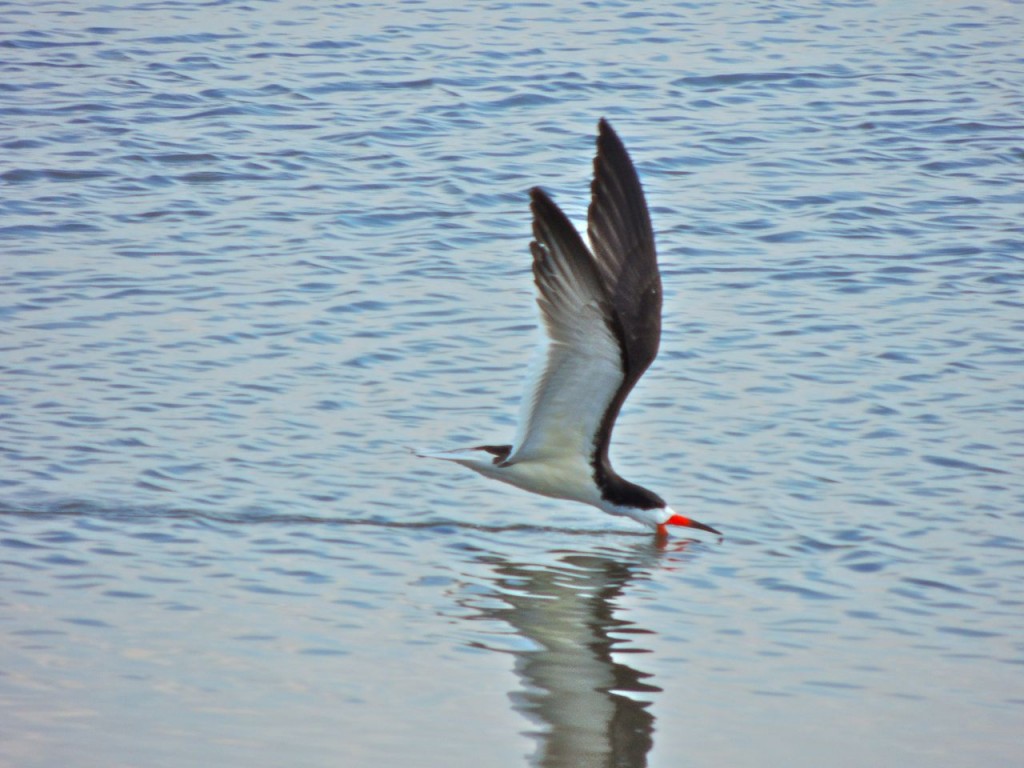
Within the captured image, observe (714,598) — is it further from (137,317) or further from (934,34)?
(934,34)

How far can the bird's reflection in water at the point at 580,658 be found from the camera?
16.8 ft

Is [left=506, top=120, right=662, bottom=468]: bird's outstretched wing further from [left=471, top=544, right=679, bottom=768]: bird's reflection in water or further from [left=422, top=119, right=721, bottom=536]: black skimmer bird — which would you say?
[left=471, top=544, right=679, bottom=768]: bird's reflection in water

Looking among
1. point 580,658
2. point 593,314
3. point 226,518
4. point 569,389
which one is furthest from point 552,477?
point 226,518

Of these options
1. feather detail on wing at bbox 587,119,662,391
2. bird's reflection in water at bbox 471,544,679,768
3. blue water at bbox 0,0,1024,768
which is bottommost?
bird's reflection in water at bbox 471,544,679,768

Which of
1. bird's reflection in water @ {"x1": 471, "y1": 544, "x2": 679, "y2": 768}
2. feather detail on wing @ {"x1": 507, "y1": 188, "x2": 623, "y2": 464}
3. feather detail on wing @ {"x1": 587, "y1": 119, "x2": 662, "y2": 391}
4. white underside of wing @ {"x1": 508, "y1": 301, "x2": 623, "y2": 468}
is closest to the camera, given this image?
bird's reflection in water @ {"x1": 471, "y1": 544, "x2": 679, "y2": 768}

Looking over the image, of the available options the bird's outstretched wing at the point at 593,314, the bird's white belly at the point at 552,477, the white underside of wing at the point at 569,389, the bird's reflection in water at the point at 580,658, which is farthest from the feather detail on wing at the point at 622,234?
the bird's reflection in water at the point at 580,658

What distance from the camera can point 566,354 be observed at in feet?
21.1

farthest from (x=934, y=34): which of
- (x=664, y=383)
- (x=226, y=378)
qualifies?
(x=226, y=378)

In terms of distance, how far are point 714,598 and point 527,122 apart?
25.9ft

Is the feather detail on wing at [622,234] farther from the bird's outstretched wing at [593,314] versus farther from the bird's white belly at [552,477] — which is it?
the bird's white belly at [552,477]

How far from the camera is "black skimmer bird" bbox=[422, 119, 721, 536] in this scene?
245 inches

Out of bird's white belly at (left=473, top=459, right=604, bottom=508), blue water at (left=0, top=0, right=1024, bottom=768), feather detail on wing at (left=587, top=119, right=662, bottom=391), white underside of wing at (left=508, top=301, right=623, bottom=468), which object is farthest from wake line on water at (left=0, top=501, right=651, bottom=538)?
feather detail on wing at (left=587, top=119, right=662, bottom=391)

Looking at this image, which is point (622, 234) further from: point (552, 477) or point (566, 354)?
point (552, 477)

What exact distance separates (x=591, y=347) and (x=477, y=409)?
199cm
